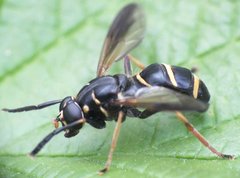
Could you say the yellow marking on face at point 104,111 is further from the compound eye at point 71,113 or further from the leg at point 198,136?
the leg at point 198,136

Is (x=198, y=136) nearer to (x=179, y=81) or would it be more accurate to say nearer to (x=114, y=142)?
(x=179, y=81)

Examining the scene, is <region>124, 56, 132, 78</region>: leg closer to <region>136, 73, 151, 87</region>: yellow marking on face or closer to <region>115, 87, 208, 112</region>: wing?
<region>136, 73, 151, 87</region>: yellow marking on face

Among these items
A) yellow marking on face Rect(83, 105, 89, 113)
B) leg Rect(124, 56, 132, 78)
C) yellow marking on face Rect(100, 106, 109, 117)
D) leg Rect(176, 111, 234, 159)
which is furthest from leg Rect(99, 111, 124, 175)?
leg Rect(124, 56, 132, 78)

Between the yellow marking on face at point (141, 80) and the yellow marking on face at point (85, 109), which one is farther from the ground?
the yellow marking on face at point (141, 80)

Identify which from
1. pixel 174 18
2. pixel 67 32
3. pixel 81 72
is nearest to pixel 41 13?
pixel 67 32

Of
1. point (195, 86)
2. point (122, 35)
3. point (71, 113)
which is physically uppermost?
point (122, 35)

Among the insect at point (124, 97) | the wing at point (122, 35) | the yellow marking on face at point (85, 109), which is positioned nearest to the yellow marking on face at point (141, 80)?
the insect at point (124, 97)

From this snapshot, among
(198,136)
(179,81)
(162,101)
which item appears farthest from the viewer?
(179,81)

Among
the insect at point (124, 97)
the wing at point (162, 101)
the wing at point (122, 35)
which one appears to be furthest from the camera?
the wing at point (122, 35)

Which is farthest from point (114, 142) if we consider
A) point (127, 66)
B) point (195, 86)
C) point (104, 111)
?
point (127, 66)
